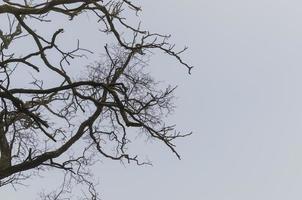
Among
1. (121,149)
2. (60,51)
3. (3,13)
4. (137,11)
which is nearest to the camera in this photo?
(3,13)

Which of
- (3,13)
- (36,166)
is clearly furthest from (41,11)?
(36,166)

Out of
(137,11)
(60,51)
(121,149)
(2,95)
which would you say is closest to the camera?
(2,95)

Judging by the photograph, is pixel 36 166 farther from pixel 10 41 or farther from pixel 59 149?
pixel 10 41

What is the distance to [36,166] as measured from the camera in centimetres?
1029

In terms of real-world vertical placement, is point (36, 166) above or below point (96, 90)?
below

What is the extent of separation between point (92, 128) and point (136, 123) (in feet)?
6.87

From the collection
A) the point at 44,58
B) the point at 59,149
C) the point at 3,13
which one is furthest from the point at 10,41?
the point at 59,149

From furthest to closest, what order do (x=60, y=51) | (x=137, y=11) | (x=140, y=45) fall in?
1. (x=140, y=45)
2. (x=137, y=11)
3. (x=60, y=51)

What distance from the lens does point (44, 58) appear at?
9133mm

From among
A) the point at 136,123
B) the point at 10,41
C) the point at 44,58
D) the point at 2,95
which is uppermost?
the point at 10,41

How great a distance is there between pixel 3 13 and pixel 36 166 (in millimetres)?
3328

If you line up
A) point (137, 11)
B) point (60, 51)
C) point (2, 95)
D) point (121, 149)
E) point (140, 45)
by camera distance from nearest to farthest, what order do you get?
1. point (2, 95)
2. point (60, 51)
3. point (137, 11)
4. point (140, 45)
5. point (121, 149)

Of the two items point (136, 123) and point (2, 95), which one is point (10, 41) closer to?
point (136, 123)

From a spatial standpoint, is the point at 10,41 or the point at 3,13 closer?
the point at 3,13
